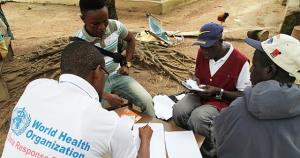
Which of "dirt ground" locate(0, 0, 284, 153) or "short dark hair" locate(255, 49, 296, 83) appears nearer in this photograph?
"short dark hair" locate(255, 49, 296, 83)

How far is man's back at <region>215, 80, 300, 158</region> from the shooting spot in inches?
64.9

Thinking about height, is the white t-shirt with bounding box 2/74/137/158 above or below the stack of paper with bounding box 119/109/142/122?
above

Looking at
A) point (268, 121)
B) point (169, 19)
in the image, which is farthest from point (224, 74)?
point (169, 19)

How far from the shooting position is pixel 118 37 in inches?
130

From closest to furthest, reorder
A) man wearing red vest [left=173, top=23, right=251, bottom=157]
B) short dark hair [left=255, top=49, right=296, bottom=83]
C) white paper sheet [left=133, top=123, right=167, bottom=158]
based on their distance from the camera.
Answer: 1. short dark hair [left=255, top=49, right=296, bottom=83]
2. white paper sheet [left=133, top=123, right=167, bottom=158]
3. man wearing red vest [left=173, top=23, right=251, bottom=157]

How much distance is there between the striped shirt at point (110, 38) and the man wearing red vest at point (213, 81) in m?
0.78

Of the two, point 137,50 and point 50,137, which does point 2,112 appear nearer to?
point 137,50

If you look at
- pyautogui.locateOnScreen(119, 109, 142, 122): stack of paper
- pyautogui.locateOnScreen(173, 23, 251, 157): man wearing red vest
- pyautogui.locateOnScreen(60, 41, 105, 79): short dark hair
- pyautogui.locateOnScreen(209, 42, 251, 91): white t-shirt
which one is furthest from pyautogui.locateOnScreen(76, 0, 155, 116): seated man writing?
pyautogui.locateOnScreen(60, 41, 105, 79): short dark hair

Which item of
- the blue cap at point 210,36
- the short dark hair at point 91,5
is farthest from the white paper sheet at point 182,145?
the short dark hair at point 91,5

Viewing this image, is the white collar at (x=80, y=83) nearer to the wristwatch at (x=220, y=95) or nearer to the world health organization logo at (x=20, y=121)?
the world health organization logo at (x=20, y=121)

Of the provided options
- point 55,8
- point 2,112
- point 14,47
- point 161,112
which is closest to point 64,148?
point 161,112

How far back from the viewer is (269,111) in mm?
1650

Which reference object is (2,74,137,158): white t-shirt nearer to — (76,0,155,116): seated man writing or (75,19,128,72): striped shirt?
(76,0,155,116): seated man writing

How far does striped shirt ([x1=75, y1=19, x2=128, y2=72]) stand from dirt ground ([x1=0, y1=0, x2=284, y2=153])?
212cm
